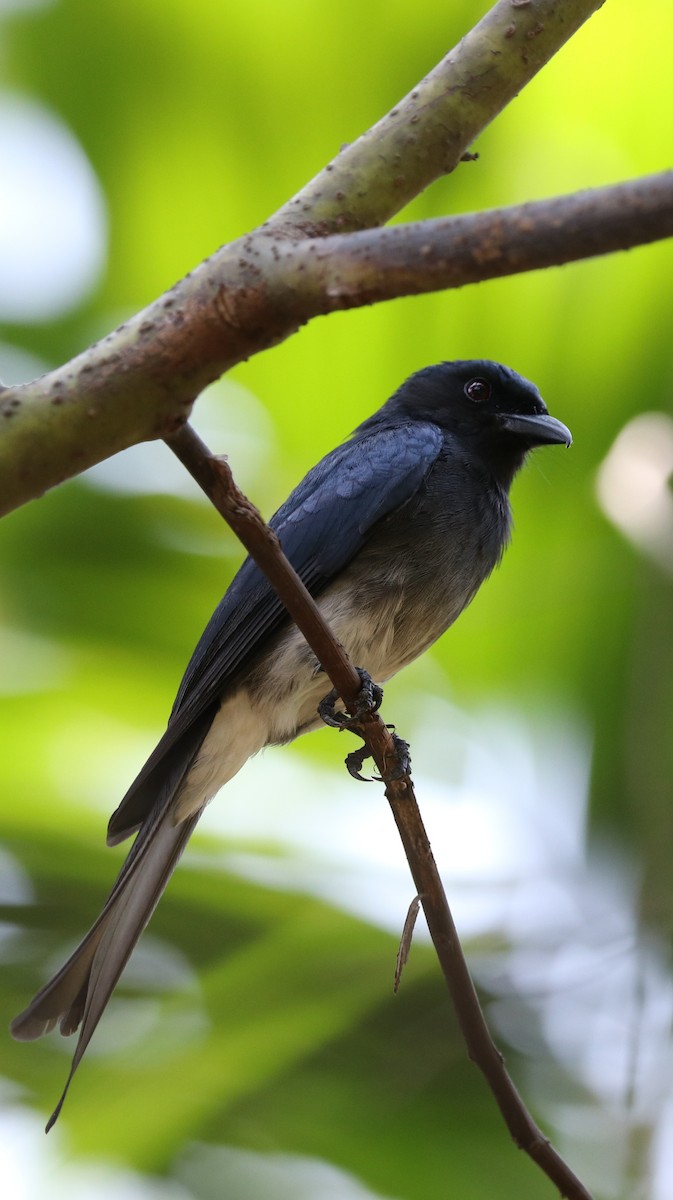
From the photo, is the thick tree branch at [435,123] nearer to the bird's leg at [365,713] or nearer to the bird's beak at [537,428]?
the bird's leg at [365,713]

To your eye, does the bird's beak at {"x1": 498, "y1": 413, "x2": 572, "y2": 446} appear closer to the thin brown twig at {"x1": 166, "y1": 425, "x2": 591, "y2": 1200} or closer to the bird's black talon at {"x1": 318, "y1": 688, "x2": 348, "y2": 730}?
the bird's black talon at {"x1": 318, "y1": 688, "x2": 348, "y2": 730}

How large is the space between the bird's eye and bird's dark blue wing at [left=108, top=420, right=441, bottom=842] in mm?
Result: 374

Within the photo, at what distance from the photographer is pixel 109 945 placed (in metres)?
Result: 2.75

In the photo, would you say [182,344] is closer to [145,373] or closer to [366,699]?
[145,373]

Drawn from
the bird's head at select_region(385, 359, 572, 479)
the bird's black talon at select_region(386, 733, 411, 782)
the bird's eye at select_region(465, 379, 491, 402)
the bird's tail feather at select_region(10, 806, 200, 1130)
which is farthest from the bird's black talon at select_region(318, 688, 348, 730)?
the bird's eye at select_region(465, 379, 491, 402)

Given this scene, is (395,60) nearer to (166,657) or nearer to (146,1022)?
(166,657)

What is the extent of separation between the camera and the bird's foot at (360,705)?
2480mm

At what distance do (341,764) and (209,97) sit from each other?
2260 mm

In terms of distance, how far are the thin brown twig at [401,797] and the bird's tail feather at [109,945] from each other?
70cm

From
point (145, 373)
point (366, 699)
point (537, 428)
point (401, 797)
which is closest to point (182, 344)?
point (145, 373)

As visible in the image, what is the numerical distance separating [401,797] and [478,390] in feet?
5.43

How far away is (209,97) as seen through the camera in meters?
4.05

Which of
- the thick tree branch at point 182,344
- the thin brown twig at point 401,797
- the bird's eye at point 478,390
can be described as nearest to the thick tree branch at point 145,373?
the thick tree branch at point 182,344

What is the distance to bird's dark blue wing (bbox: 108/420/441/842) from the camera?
3125 mm
